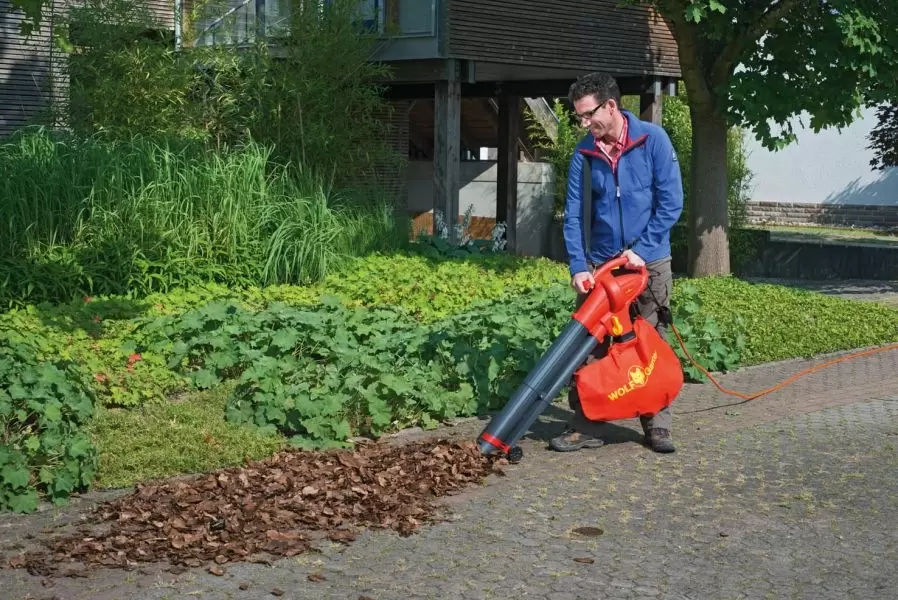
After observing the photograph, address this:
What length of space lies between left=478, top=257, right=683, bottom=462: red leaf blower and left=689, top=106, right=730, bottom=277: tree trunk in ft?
28.2

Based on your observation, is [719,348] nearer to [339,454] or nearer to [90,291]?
[339,454]

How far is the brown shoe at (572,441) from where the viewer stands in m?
7.15

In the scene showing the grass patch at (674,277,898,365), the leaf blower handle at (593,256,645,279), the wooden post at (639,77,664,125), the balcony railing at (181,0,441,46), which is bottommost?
the grass patch at (674,277,898,365)

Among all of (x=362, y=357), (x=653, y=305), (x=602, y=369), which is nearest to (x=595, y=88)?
(x=653, y=305)

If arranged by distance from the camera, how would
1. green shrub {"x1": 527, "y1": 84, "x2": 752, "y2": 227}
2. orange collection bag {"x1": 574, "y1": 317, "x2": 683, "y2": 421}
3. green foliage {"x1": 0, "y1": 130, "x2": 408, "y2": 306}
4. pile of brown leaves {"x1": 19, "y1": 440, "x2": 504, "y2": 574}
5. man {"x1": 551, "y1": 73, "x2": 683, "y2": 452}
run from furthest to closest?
1. green shrub {"x1": 527, "y1": 84, "x2": 752, "y2": 227}
2. green foliage {"x1": 0, "y1": 130, "x2": 408, "y2": 306}
3. man {"x1": 551, "y1": 73, "x2": 683, "y2": 452}
4. orange collection bag {"x1": 574, "y1": 317, "x2": 683, "y2": 421}
5. pile of brown leaves {"x1": 19, "y1": 440, "x2": 504, "y2": 574}

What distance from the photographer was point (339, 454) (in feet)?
22.4

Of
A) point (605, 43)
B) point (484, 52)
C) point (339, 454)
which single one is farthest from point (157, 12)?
point (339, 454)

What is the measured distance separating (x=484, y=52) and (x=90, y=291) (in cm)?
772

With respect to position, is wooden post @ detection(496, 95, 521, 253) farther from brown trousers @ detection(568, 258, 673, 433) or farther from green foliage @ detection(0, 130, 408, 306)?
brown trousers @ detection(568, 258, 673, 433)

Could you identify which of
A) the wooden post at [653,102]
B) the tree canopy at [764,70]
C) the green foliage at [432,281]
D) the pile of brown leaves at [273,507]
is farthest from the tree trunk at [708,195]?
the pile of brown leaves at [273,507]

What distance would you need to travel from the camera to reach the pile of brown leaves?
17.4 ft

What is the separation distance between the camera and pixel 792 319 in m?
12.1

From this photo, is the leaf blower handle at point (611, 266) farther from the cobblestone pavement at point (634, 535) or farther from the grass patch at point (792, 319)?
the grass patch at point (792, 319)

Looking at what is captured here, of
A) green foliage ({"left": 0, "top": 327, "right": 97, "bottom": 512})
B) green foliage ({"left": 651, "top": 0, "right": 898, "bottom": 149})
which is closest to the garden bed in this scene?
green foliage ({"left": 0, "top": 327, "right": 97, "bottom": 512})
